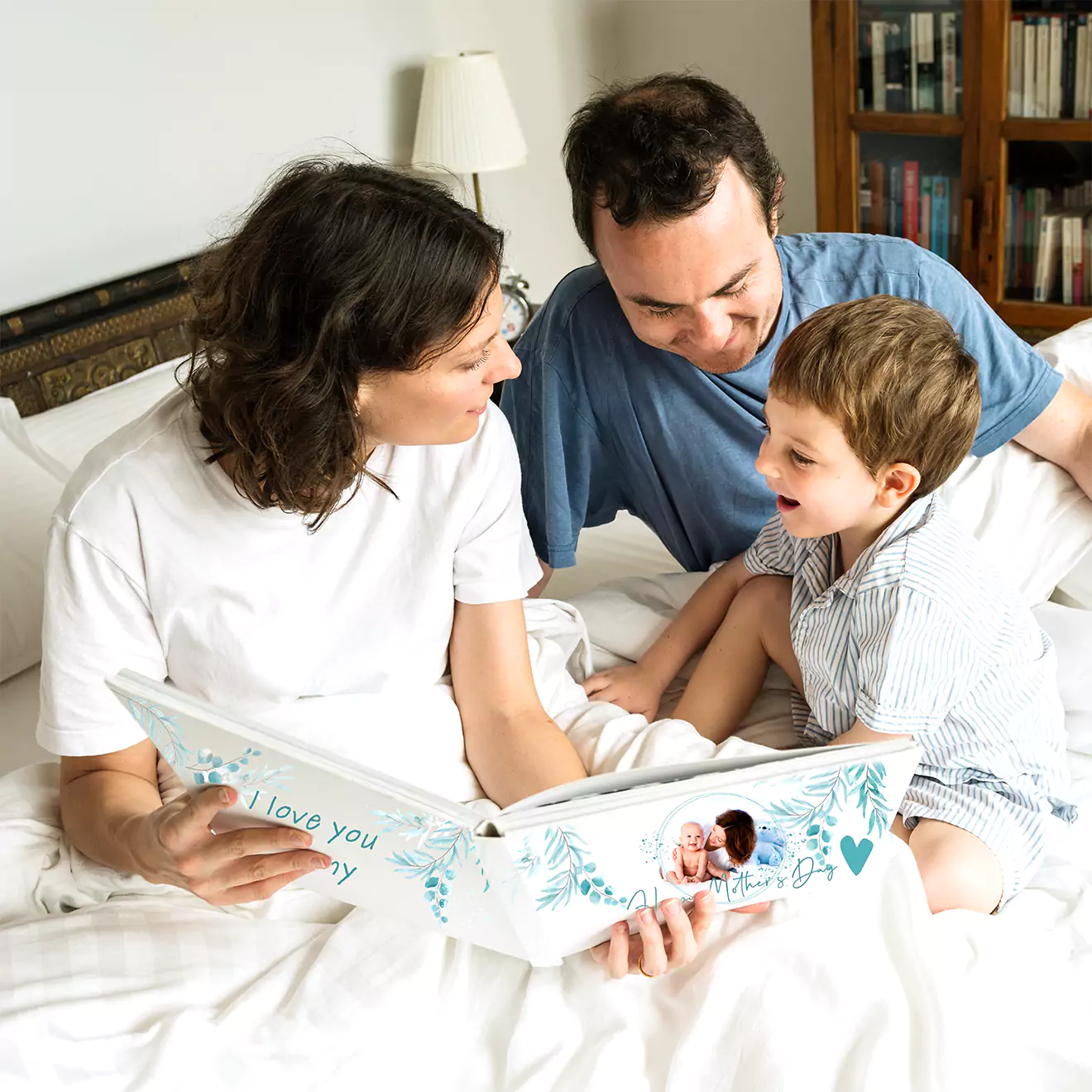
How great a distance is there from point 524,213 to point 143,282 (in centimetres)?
152

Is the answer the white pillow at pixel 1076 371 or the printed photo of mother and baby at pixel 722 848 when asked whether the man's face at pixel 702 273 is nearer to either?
the white pillow at pixel 1076 371

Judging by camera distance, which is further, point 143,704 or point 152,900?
point 152,900

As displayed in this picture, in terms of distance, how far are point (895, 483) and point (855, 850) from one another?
1.45 ft

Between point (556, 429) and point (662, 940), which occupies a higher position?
point (556, 429)

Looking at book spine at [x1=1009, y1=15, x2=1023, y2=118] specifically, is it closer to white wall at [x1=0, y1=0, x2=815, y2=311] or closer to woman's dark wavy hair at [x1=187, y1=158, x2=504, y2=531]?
white wall at [x1=0, y1=0, x2=815, y2=311]

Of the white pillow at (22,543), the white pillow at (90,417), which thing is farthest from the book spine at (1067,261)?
the white pillow at (22,543)

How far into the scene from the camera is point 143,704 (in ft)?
2.91

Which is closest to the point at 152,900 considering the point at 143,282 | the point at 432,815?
→ the point at 432,815

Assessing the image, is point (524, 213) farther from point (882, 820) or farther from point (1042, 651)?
point (882, 820)

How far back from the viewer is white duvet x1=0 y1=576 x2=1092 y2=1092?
3.09ft

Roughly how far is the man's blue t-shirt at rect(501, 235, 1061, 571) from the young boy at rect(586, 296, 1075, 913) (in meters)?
0.29

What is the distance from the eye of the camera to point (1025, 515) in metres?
1.57

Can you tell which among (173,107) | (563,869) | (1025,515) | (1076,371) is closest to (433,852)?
(563,869)

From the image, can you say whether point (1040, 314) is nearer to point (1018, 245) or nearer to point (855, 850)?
point (1018, 245)
